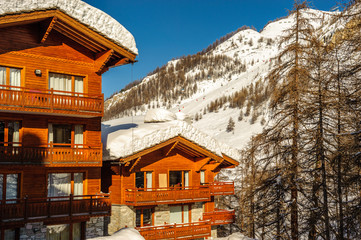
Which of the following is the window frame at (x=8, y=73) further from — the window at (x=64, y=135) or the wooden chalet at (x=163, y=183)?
the wooden chalet at (x=163, y=183)

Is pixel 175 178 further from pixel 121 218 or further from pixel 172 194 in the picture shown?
pixel 121 218

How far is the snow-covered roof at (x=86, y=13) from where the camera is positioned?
1728cm

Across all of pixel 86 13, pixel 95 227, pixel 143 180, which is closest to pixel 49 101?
pixel 86 13

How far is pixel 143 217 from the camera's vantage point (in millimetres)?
23125

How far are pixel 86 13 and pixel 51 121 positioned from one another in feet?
19.0

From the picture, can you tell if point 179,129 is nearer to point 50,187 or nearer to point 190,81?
point 50,187

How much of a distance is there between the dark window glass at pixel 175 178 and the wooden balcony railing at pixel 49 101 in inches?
307

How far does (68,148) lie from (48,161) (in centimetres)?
123

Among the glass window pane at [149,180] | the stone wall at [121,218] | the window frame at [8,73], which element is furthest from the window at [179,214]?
the window frame at [8,73]

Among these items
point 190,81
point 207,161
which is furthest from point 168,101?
point 207,161

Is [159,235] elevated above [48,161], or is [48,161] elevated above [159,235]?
[48,161]

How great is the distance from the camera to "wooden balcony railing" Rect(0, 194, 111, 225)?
16.5 m

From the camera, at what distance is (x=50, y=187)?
1894 centimetres

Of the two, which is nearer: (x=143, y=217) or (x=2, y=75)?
(x=2, y=75)
